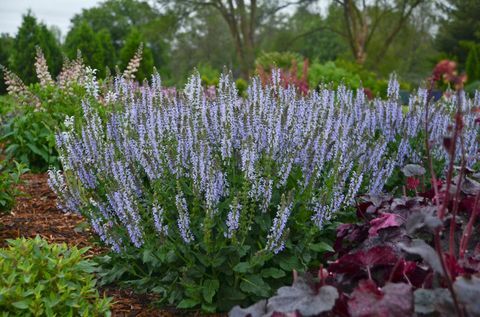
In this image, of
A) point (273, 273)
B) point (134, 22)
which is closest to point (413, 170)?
point (273, 273)

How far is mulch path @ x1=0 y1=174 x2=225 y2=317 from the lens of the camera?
3105 millimetres

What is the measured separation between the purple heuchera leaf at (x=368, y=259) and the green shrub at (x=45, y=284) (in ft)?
4.30

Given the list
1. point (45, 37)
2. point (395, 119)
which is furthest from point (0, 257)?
point (45, 37)

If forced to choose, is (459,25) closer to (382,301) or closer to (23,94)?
(23,94)

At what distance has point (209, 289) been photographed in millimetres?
2883

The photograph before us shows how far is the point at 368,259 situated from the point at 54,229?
9.86 ft

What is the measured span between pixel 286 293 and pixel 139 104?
2.18 metres

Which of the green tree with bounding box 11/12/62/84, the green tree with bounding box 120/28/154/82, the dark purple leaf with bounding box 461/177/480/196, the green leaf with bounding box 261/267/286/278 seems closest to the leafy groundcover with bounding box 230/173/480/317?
the dark purple leaf with bounding box 461/177/480/196

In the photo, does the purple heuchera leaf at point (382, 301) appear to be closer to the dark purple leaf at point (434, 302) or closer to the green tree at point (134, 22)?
the dark purple leaf at point (434, 302)

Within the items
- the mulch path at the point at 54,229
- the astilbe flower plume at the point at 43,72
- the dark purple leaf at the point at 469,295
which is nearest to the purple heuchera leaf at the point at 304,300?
the dark purple leaf at the point at 469,295

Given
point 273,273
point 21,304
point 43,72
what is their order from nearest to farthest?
point 21,304
point 273,273
point 43,72

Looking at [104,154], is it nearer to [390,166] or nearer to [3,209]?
[3,209]

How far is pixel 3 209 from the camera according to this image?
4.40 m

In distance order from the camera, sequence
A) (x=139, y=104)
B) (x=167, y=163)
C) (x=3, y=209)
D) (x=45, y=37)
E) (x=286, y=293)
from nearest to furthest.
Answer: (x=286, y=293) < (x=167, y=163) < (x=139, y=104) < (x=3, y=209) < (x=45, y=37)
